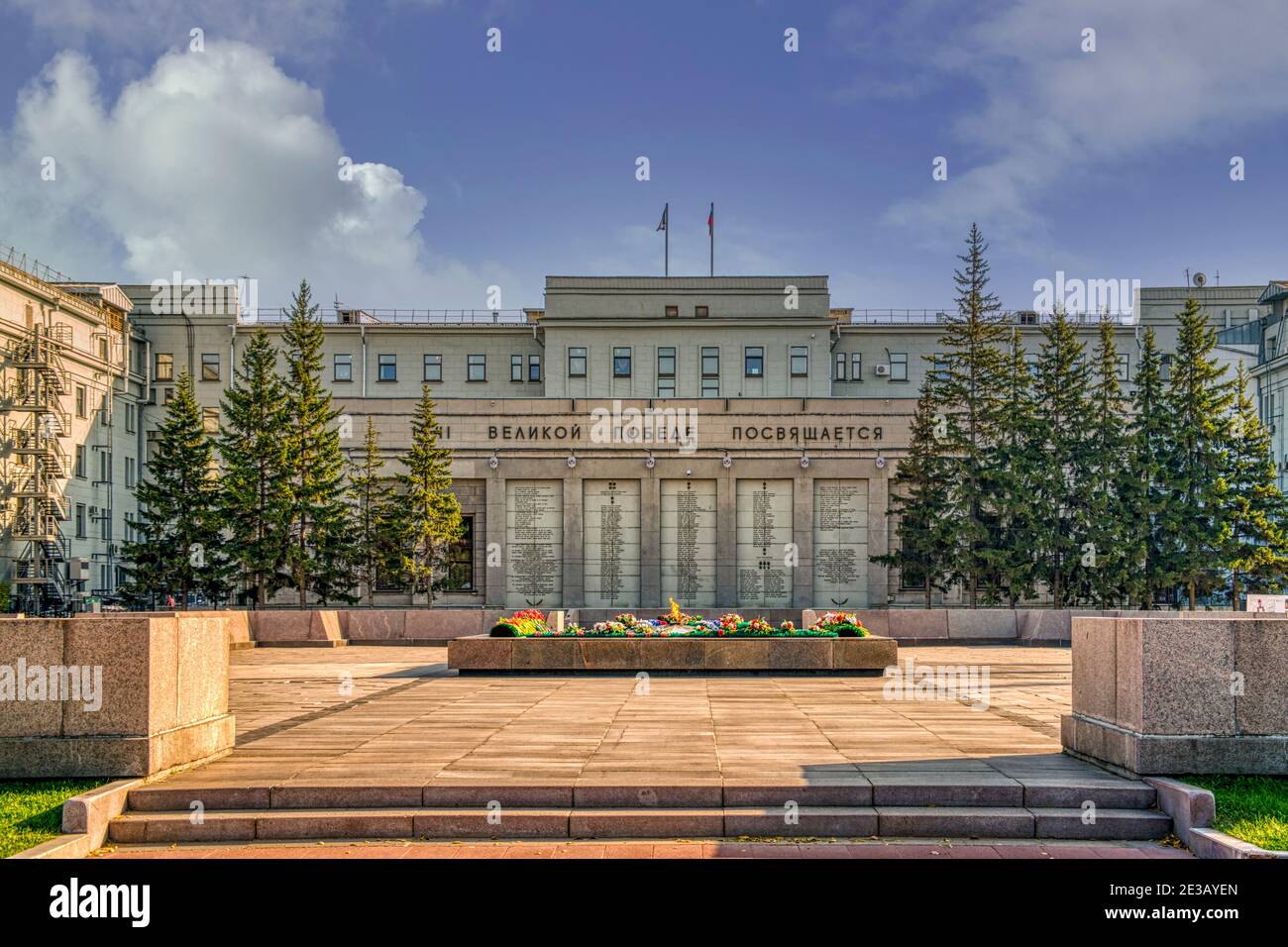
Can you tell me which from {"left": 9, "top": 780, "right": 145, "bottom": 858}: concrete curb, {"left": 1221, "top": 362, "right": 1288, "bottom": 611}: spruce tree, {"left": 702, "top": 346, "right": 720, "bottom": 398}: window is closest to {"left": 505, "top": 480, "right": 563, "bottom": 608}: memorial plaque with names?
{"left": 702, "top": 346, "right": 720, "bottom": 398}: window

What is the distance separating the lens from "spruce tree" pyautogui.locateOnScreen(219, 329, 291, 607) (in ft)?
130

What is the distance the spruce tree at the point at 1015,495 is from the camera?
3981 centimetres

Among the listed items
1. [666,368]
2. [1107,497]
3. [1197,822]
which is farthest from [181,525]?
[1197,822]

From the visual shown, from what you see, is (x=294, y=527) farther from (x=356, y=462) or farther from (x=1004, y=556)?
(x=1004, y=556)

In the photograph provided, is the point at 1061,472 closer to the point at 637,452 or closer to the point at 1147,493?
the point at 1147,493

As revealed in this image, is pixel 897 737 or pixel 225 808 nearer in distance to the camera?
pixel 225 808

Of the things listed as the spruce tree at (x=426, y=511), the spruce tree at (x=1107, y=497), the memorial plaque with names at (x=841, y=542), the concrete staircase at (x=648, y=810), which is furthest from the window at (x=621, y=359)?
the concrete staircase at (x=648, y=810)

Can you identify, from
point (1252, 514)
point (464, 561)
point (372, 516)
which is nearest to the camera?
point (1252, 514)

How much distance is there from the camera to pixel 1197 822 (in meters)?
8.45

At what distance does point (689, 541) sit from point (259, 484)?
16516mm

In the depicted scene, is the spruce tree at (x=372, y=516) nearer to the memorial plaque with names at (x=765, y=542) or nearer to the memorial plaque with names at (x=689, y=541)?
the memorial plaque with names at (x=689, y=541)
